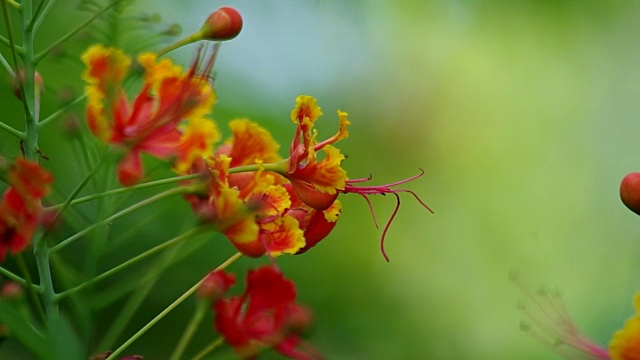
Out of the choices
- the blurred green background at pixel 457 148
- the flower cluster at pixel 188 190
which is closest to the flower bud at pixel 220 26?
the flower cluster at pixel 188 190

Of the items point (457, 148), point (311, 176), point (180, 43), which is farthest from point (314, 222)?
point (457, 148)

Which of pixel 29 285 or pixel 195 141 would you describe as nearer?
pixel 29 285

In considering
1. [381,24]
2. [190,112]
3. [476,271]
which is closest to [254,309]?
[190,112]

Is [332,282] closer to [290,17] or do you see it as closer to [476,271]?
[476,271]

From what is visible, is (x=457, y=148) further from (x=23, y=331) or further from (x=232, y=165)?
(x=23, y=331)

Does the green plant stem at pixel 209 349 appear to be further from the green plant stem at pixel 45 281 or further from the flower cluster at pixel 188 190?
the green plant stem at pixel 45 281

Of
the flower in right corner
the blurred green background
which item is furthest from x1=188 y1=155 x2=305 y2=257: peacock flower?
the blurred green background

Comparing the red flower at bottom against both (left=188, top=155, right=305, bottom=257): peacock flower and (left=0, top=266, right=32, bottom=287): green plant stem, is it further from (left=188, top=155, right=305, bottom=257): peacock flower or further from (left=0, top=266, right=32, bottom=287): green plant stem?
(left=0, top=266, right=32, bottom=287): green plant stem
